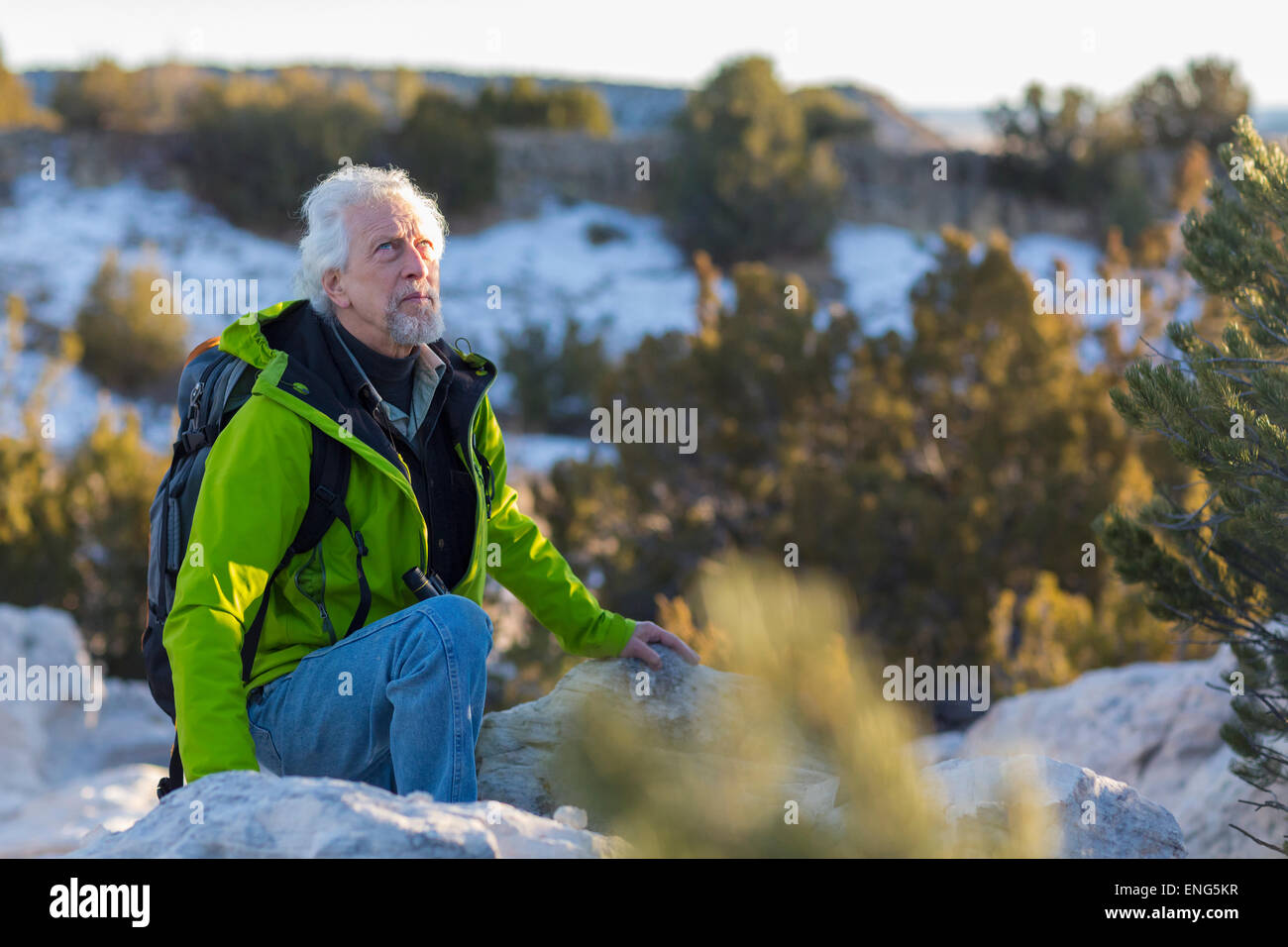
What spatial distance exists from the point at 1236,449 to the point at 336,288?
6.49ft

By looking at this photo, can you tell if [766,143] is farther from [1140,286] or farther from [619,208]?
[1140,286]

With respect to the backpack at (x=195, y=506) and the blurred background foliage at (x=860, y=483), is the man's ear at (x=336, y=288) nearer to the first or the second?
the backpack at (x=195, y=506)

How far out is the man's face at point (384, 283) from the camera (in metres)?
2.61

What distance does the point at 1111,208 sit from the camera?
2295 centimetres

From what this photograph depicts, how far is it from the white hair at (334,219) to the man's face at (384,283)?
0.06ft

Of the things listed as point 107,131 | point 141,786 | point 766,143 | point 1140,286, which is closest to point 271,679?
point 141,786

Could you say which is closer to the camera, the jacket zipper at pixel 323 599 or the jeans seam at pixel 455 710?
the jeans seam at pixel 455 710

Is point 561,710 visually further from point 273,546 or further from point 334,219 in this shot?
point 334,219

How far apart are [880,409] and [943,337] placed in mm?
764

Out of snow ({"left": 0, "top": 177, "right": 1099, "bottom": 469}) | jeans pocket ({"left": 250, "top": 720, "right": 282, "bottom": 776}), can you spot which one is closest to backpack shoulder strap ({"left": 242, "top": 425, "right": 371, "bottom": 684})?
jeans pocket ({"left": 250, "top": 720, "right": 282, "bottom": 776})

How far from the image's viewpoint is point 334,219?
2678 mm

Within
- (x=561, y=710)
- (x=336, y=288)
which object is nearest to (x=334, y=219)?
(x=336, y=288)

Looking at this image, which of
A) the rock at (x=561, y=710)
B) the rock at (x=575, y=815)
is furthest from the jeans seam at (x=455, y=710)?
the rock at (x=575, y=815)
